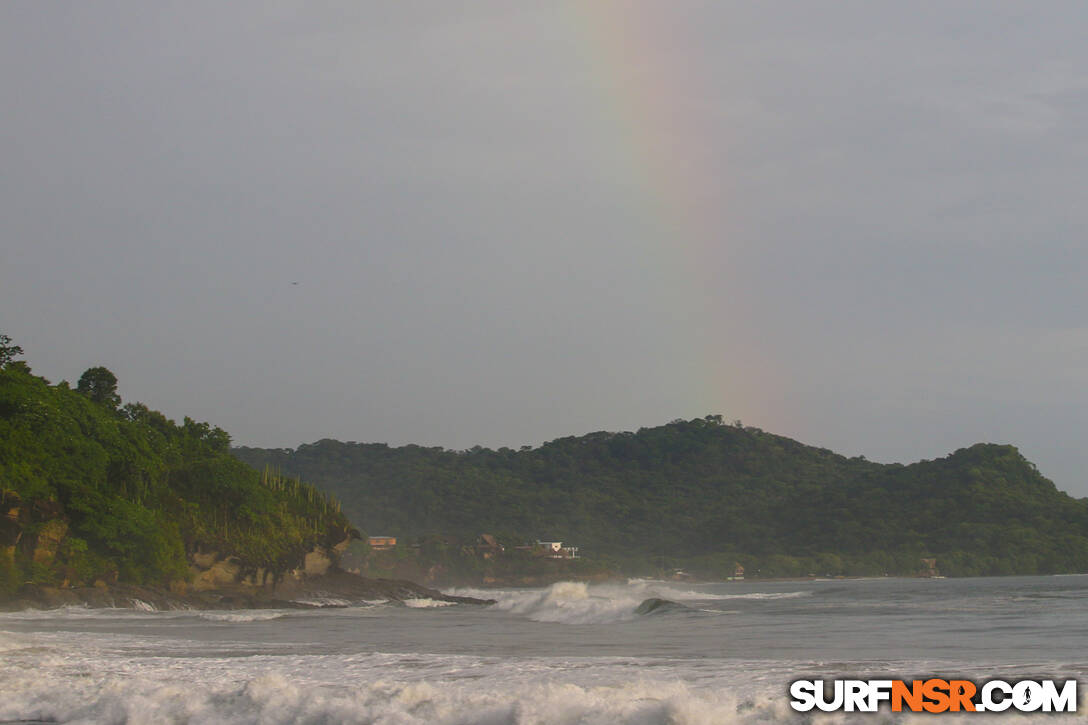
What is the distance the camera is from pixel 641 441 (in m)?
198

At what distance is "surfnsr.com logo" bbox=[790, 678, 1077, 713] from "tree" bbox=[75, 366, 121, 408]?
58429 millimetres

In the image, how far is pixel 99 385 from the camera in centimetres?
6612

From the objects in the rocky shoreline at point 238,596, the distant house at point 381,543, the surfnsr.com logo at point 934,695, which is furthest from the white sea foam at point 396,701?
the distant house at point 381,543

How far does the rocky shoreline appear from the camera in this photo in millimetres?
40625

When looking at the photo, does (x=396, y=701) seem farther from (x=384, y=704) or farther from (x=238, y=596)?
(x=238, y=596)

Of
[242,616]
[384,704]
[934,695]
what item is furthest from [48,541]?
[934,695]

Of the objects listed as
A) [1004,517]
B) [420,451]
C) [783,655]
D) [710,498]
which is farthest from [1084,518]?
[783,655]

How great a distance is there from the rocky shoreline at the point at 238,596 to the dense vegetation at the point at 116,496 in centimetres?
136

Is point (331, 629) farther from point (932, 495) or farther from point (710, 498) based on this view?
point (710, 498)

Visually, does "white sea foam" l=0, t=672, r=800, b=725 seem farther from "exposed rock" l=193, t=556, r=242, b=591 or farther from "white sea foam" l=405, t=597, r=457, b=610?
"white sea foam" l=405, t=597, r=457, b=610

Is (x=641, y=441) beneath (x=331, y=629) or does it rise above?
above

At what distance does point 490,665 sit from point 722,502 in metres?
158

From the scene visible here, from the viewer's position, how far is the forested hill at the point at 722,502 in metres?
130

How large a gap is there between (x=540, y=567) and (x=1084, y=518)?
67.8m
